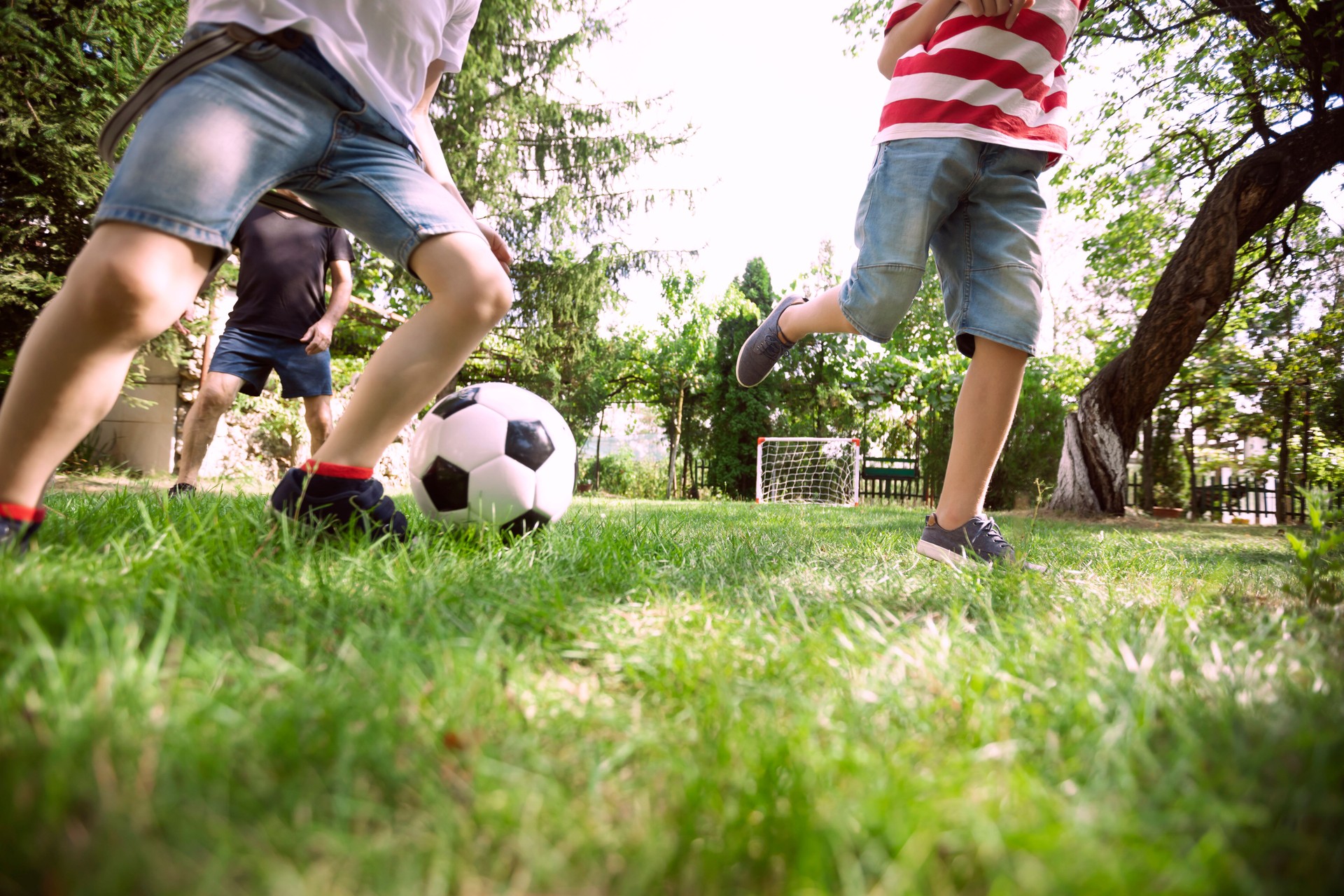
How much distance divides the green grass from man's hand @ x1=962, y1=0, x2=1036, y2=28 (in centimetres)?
180

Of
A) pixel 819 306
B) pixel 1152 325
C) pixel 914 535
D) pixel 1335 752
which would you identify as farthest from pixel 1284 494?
pixel 1335 752

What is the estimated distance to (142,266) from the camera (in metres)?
1.36

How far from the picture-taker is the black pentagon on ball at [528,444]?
93.6 inches

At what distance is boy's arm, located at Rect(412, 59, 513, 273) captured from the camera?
7.04 ft

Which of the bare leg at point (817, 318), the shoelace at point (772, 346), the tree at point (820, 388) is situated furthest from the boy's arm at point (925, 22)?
the tree at point (820, 388)

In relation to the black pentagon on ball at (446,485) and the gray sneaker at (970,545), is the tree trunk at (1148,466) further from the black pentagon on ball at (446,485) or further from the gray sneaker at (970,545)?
the black pentagon on ball at (446,485)

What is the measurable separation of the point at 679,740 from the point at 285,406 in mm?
11202

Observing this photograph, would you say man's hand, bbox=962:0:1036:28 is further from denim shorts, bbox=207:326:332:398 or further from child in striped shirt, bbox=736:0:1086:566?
denim shorts, bbox=207:326:332:398

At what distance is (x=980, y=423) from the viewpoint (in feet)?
7.50

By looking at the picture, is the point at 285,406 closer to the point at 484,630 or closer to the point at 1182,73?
the point at 484,630

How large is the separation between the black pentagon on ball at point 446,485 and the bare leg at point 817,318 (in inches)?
55.3

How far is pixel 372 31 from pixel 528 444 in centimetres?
123

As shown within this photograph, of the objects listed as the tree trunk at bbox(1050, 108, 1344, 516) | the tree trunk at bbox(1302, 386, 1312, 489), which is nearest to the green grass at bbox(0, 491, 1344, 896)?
the tree trunk at bbox(1050, 108, 1344, 516)

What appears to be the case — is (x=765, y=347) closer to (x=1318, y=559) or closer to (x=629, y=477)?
(x=1318, y=559)
